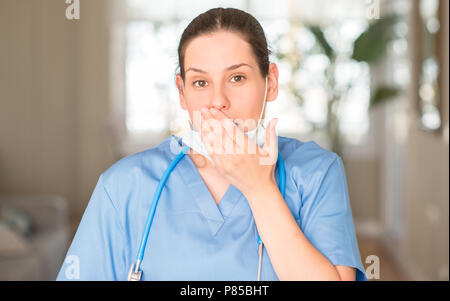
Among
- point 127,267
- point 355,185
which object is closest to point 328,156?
point 127,267

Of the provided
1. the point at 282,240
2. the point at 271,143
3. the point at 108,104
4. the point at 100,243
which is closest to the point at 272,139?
the point at 271,143

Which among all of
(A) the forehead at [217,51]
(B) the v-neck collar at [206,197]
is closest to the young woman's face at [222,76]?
(A) the forehead at [217,51]

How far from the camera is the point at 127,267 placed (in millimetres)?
650

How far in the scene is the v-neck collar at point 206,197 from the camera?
0.66m

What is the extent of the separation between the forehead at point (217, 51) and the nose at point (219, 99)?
0.02 m

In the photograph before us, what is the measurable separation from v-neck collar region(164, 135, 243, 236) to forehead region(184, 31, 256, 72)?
14 cm

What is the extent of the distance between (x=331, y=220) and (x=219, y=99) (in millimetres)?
191

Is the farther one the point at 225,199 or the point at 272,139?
the point at 225,199

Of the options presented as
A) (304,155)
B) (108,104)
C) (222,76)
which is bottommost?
(108,104)

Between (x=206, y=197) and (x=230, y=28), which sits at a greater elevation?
(x=230, y=28)

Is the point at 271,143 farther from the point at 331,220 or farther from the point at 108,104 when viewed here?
the point at 108,104

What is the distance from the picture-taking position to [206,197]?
0.68 m

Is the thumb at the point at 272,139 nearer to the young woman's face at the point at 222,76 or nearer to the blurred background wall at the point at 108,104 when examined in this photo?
the young woman's face at the point at 222,76
